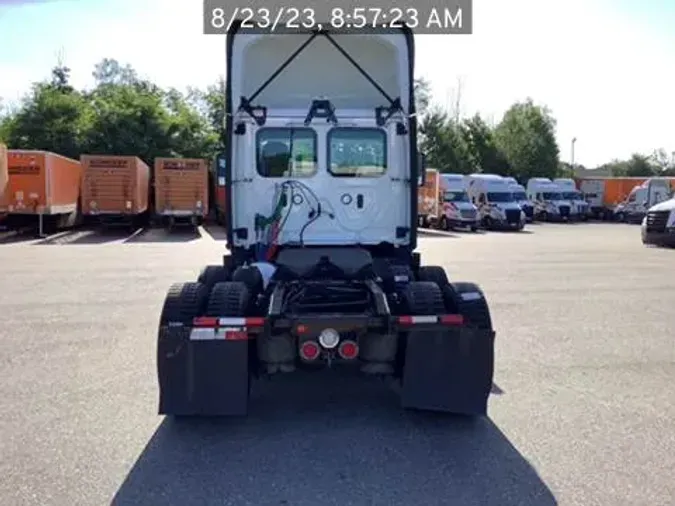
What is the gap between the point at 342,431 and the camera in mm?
5062

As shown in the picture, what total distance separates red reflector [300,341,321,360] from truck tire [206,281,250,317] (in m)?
0.54

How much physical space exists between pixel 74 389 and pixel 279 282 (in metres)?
2.04

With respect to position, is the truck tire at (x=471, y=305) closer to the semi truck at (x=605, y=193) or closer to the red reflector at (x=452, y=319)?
the red reflector at (x=452, y=319)

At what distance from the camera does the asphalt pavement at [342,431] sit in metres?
4.03

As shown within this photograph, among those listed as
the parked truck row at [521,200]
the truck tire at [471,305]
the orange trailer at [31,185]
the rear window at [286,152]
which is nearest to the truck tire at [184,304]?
the truck tire at [471,305]

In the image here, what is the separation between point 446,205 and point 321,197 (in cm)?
2888

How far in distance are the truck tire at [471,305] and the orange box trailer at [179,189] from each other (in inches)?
1028

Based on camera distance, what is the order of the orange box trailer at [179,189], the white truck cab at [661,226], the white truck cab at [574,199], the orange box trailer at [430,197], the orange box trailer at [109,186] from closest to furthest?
the white truck cab at [661,226], the orange box trailer at [109,186], the orange box trailer at [179,189], the orange box trailer at [430,197], the white truck cab at [574,199]

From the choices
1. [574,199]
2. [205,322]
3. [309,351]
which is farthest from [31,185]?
[574,199]

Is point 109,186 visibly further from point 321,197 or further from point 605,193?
point 605,193

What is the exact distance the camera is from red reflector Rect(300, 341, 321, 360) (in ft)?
16.3

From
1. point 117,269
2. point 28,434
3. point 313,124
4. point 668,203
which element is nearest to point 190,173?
point 117,269

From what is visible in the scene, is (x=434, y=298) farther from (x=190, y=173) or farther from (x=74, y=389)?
(x=190, y=173)

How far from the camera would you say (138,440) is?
4848 mm
